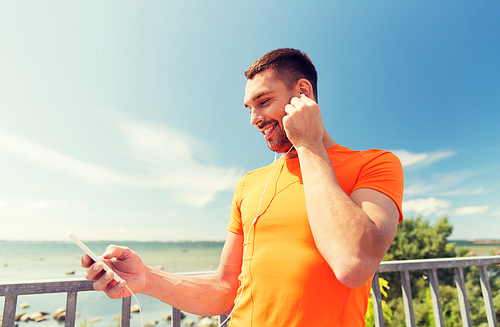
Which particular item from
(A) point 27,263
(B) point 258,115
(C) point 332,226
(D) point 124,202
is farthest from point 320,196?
(D) point 124,202

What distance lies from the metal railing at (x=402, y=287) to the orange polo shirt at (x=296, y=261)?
2.75ft

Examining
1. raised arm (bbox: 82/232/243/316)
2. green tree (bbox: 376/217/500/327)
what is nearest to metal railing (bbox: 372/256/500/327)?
raised arm (bbox: 82/232/243/316)

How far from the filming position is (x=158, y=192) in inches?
1965

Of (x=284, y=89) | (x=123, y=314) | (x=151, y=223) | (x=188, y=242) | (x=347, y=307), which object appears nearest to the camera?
(x=347, y=307)

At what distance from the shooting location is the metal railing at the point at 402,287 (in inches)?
51.3

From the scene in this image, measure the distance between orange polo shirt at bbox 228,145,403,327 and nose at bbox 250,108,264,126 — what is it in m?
0.29

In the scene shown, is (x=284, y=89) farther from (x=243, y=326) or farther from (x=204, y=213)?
(x=204, y=213)

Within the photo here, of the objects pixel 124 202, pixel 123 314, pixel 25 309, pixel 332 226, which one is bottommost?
pixel 25 309

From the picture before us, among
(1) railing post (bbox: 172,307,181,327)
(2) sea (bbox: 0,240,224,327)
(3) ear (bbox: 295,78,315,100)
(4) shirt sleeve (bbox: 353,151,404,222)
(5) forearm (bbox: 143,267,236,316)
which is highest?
(3) ear (bbox: 295,78,315,100)

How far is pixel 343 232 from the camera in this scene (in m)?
0.66

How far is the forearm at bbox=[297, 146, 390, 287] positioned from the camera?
64 centimetres

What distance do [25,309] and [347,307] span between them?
66.2 ft

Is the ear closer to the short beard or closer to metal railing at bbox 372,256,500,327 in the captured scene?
the short beard

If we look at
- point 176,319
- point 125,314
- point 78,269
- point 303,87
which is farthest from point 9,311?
point 78,269
